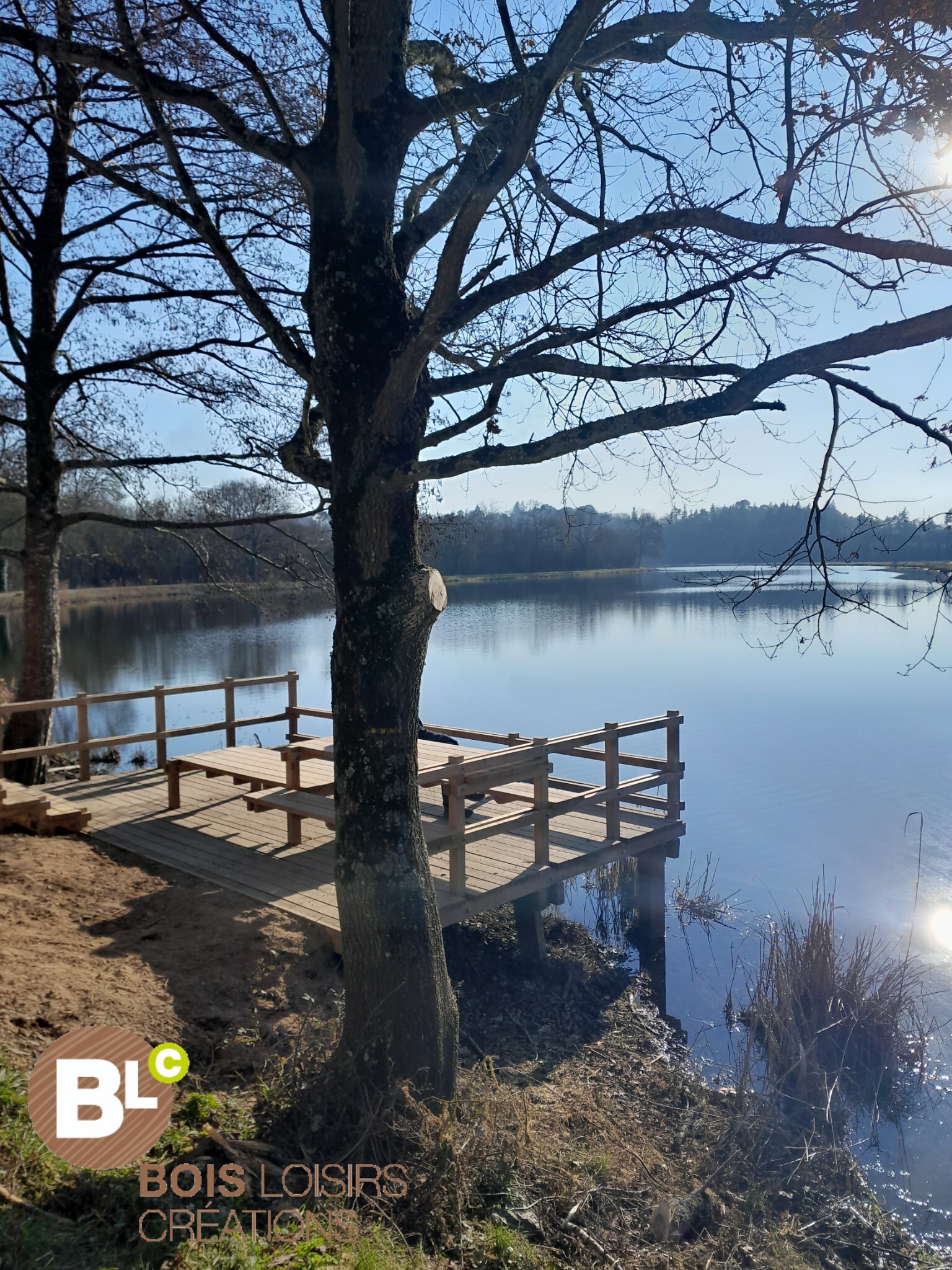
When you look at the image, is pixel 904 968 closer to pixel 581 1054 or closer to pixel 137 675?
pixel 581 1054

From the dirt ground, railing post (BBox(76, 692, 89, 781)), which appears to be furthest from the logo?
railing post (BBox(76, 692, 89, 781))

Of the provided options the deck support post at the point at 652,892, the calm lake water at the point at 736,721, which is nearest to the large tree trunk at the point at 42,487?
the calm lake water at the point at 736,721

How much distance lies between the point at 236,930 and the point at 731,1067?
385cm

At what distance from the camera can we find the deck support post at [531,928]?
7.45m

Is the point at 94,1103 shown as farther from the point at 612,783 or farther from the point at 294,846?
the point at 612,783

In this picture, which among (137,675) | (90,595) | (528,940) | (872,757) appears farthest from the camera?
(90,595)

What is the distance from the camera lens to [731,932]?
30.3 ft

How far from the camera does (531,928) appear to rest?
7551mm

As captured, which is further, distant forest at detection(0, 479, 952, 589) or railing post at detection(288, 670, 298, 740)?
railing post at detection(288, 670, 298, 740)

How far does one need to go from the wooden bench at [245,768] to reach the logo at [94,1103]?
3.54m

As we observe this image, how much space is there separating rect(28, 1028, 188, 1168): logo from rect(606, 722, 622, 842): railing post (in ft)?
14.9

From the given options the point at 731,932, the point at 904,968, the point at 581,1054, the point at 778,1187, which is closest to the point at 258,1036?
the point at 581,1054

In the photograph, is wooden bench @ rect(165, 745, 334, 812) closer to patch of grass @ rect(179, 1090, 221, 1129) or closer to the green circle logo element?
the green circle logo element

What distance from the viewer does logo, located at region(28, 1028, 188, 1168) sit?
10.1 ft
